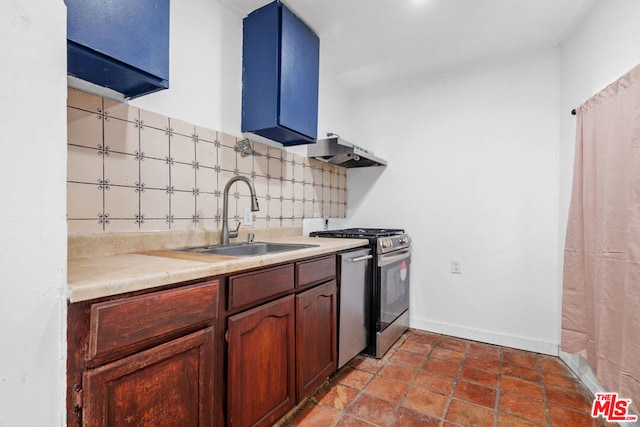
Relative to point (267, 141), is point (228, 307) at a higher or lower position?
lower

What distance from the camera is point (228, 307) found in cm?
120

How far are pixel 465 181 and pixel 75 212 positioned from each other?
2.69 m

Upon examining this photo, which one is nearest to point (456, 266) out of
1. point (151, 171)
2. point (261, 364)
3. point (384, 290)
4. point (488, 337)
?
point (488, 337)

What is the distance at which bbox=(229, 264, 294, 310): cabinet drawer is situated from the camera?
122 centimetres

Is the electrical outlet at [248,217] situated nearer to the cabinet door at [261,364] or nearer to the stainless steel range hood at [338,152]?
the cabinet door at [261,364]

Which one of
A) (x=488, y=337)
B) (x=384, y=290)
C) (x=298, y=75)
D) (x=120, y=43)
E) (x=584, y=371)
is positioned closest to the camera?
(x=120, y=43)

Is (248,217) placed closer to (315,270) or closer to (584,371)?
(315,270)

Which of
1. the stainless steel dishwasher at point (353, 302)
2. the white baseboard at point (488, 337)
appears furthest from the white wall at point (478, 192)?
the stainless steel dishwasher at point (353, 302)

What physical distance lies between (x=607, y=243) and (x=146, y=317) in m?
2.10

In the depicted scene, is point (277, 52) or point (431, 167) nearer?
point (277, 52)

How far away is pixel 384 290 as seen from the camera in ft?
7.67

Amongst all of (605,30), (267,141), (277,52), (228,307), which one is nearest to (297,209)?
(267,141)

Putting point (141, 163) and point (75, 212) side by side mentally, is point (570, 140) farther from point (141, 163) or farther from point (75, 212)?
point (75, 212)

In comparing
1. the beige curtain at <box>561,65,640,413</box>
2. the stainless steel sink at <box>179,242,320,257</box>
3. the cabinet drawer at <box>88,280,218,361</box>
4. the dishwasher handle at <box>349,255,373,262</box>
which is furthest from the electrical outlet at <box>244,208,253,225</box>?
the beige curtain at <box>561,65,640,413</box>
